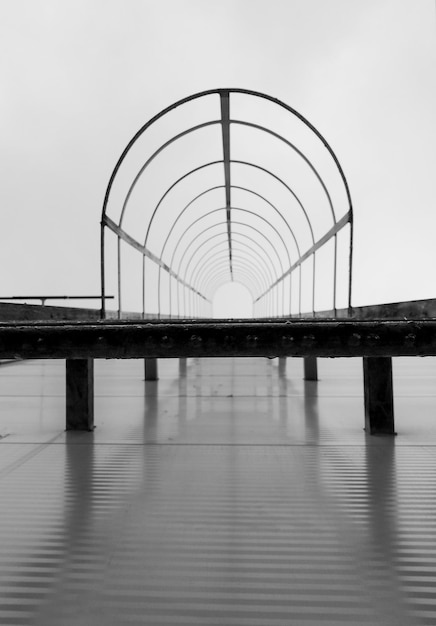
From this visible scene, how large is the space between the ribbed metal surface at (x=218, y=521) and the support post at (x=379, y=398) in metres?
0.14

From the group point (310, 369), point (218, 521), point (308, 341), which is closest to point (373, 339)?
point (308, 341)

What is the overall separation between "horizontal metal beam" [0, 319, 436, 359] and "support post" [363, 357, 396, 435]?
2.60 meters

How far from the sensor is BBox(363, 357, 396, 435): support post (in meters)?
4.34

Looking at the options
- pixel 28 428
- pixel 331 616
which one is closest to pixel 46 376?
pixel 28 428

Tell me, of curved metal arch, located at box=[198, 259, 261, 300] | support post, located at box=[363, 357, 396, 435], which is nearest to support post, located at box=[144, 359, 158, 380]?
support post, located at box=[363, 357, 396, 435]

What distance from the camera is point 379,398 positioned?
14.3 ft

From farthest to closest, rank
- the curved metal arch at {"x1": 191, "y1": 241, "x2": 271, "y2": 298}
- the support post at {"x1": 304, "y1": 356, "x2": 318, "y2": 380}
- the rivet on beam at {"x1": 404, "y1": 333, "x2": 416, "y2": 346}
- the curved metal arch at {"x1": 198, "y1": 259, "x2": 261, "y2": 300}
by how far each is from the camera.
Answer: the curved metal arch at {"x1": 198, "y1": 259, "x2": 261, "y2": 300}, the curved metal arch at {"x1": 191, "y1": 241, "x2": 271, "y2": 298}, the support post at {"x1": 304, "y1": 356, "x2": 318, "y2": 380}, the rivet on beam at {"x1": 404, "y1": 333, "x2": 416, "y2": 346}

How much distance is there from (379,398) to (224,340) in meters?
2.90

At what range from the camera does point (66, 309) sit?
5543mm

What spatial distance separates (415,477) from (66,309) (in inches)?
152

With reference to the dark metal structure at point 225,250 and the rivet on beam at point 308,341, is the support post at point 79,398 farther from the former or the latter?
the rivet on beam at point 308,341

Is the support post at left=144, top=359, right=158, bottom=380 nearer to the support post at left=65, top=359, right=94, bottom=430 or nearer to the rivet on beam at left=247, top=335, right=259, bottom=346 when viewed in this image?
the support post at left=65, top=359, right=94, bottom=430

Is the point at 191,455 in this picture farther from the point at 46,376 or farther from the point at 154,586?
the point at 46,376

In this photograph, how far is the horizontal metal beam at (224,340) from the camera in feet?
5.99
